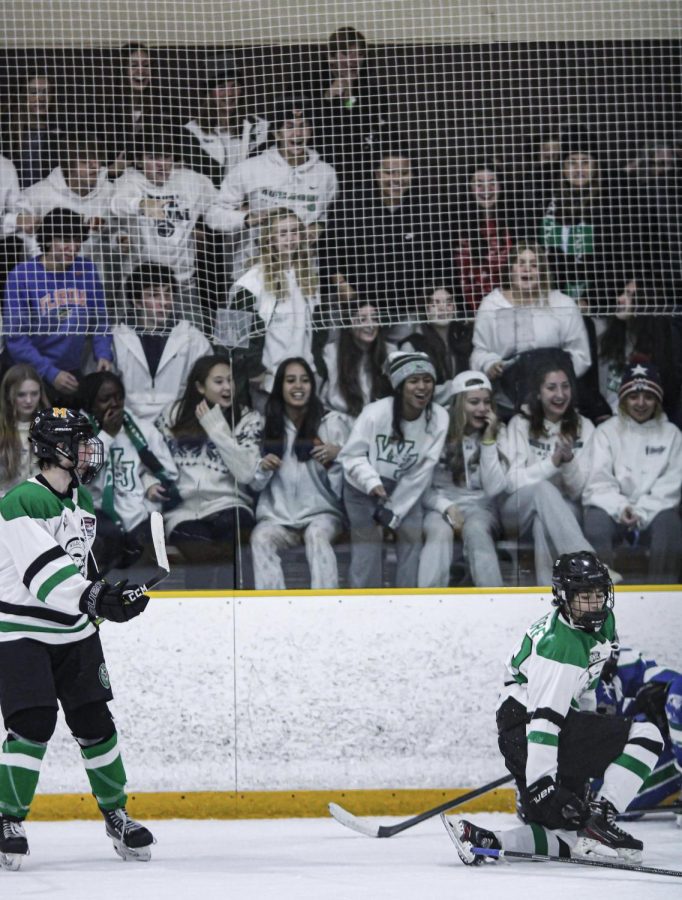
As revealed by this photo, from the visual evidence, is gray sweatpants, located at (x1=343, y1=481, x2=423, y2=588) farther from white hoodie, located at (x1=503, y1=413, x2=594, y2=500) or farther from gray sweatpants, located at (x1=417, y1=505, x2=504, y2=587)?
white hoodie, located at (x1=503, y1=413, x2=594, y2=500)

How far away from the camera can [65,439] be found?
3.51 m

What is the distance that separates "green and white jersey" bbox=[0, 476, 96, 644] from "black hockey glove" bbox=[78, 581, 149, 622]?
0.10 ft

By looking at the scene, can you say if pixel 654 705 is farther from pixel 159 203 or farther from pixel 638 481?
pixel 159 203

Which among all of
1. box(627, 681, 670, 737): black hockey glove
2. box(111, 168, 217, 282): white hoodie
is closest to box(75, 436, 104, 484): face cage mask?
box(111, 168, 217, 282): white hoodie

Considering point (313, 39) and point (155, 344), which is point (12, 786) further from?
point (313, 39)

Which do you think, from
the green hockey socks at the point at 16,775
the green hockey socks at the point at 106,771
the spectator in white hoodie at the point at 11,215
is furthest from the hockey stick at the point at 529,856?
the spectator in white hoodie at the point at 11,215

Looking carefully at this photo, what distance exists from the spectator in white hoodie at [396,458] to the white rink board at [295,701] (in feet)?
1.25

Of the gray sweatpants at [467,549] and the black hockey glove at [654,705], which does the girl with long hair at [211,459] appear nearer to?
the gray sweatpants at [467,549]

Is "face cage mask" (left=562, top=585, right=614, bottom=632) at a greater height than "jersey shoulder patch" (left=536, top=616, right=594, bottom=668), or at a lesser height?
greater

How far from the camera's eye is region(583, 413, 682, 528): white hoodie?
4.64 meters

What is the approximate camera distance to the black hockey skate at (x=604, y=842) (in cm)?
344

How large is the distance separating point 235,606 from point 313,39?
2026 millimetres

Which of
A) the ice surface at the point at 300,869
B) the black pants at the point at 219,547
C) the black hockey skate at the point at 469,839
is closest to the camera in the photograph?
the ice surface at the point at 300,869

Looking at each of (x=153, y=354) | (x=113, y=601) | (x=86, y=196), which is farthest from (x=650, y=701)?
(x=86, y=196)
